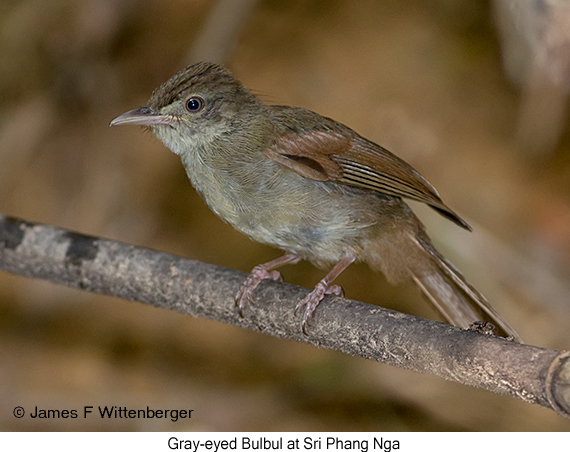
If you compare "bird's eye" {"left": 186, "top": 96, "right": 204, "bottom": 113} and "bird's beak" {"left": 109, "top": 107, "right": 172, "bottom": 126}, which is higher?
"bird's eye" {"left": 186, "top": 96, "right": 204, "bottom": 113}

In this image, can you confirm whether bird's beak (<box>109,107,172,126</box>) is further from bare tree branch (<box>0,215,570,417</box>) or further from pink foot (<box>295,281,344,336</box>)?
pink foot (<box>295,281,344,336</box>)

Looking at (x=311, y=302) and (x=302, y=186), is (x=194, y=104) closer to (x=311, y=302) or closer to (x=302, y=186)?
(x=302, y=186)

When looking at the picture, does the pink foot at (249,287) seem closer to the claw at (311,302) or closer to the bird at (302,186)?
the bird at (302,186)

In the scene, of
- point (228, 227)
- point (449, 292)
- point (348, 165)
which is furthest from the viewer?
point (228, 227)

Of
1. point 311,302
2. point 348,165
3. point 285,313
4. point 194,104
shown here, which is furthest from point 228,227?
point 311,302

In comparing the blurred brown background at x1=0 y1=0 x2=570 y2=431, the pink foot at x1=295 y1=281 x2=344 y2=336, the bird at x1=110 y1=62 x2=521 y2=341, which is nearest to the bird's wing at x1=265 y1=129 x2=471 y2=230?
the bird at x1=110 y1=62 x2=521 y2=341

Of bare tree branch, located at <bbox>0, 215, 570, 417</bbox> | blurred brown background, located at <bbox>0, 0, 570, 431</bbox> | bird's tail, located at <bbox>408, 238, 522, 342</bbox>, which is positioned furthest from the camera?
blurred brown background, located at <bbox>0, 0, 570, 431</bbox>

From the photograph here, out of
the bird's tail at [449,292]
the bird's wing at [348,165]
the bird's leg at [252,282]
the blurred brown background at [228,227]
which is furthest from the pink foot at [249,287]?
the blurred brown background at [228,227]
